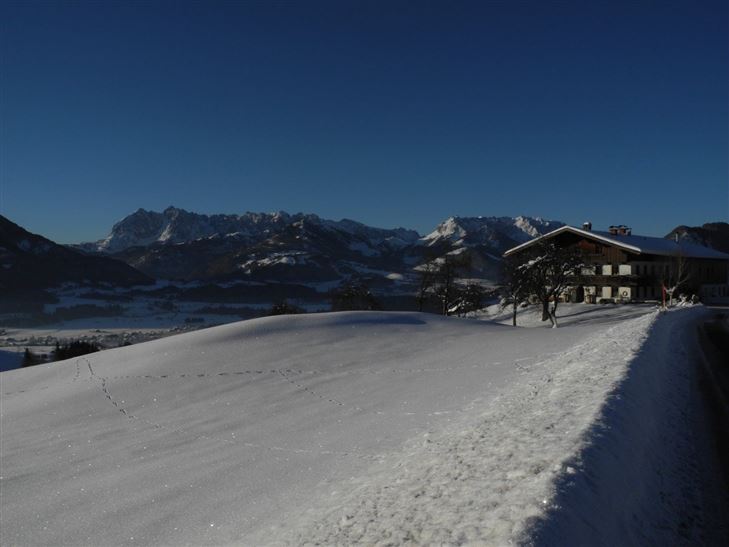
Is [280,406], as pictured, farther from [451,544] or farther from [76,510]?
[451,544]

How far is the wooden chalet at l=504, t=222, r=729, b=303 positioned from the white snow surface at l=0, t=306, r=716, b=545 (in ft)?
168

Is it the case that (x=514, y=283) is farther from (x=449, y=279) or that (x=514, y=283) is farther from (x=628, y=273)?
(x=628, y=273)

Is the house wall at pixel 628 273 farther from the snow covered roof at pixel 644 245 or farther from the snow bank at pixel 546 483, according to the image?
the snow bank at pixel 546 483

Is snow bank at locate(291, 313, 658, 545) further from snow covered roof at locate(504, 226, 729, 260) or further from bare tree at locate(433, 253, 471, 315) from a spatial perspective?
snow covered roof at locate(504, 226, 729, 260)

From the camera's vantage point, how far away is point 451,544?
17.5 feet

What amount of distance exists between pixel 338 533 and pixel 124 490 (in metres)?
6.36

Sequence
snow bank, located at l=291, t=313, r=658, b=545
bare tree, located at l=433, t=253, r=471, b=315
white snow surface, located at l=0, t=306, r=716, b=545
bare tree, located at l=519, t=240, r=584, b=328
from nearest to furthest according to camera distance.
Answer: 1. snow bank, located at l=291, t=313, r=658, b=545
2. white snow surface, located at l=0, t=306, r=716, b=545
3. bare tree, located at l=519, t=240, r=584, b=328
4. bare tree, located at l=433, t=253, r=471, b=315

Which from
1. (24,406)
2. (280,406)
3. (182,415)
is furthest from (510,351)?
(24,406)

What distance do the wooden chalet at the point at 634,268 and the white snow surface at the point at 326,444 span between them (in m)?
51.1

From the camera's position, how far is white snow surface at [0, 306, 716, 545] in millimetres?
6363

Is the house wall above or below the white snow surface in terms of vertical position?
above

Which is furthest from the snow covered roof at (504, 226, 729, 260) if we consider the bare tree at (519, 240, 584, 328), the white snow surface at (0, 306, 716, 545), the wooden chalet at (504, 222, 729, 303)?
the white snow surface at (0, 306, 716, 545)

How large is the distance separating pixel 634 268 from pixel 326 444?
67.3 meters

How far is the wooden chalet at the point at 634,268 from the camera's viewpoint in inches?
2657
